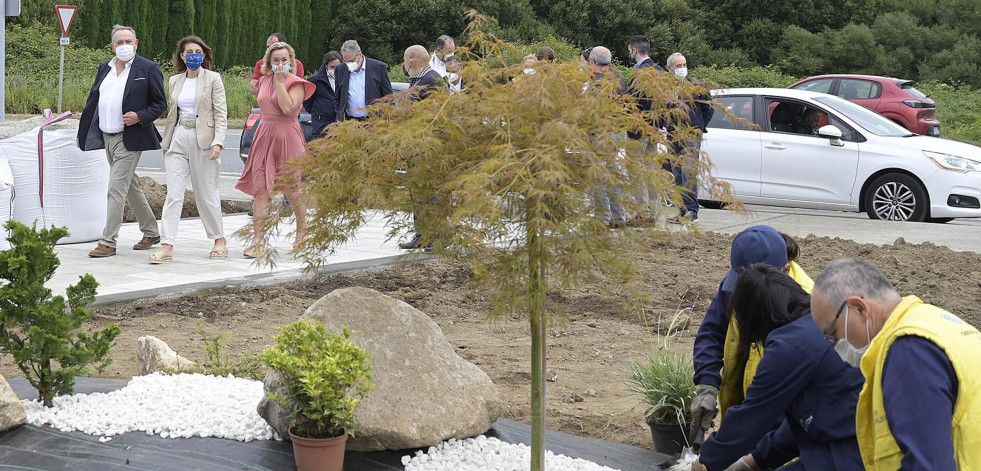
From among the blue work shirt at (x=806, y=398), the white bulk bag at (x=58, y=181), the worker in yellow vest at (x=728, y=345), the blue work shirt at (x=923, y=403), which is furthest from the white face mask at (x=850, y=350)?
the white bulk bag at (x=58, y=181)

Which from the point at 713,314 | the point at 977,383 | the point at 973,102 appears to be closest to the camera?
the point at 977,383

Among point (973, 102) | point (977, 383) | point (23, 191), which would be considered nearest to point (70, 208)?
point (23, 191)

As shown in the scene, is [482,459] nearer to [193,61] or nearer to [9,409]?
[9,409]

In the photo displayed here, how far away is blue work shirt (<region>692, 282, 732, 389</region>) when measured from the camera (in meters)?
4.23

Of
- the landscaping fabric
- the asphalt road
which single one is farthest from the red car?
the landscaping fabric

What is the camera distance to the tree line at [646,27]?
126ft

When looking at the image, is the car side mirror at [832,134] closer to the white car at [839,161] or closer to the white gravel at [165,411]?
the white car at [839,161]

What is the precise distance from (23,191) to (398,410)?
6081 mm

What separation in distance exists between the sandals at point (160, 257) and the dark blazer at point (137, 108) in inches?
35.2

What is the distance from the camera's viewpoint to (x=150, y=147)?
8891 millimetres

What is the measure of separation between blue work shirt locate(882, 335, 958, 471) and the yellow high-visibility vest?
0.07 feet

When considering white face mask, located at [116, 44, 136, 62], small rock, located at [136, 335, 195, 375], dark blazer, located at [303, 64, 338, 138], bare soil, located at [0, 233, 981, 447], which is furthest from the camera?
dark blazer, located at [303, 64, 338, 138]

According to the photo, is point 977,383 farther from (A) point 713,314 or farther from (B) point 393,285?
(B) point 393,285

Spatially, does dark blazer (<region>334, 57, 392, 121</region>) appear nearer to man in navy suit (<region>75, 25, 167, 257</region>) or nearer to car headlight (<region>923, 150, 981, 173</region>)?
man in navy suit (<region>75, 25, 167, 257</region>)
